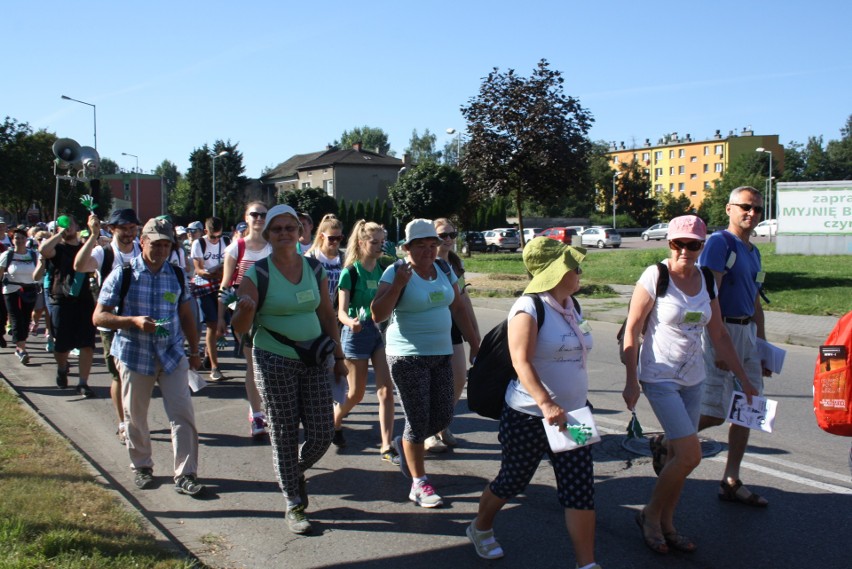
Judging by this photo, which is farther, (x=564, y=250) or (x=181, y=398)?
(x=181, y=398)

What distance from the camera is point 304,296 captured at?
458 cm

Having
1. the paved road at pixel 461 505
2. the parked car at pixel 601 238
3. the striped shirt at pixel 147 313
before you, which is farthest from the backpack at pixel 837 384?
the parked car at pixel 601 238

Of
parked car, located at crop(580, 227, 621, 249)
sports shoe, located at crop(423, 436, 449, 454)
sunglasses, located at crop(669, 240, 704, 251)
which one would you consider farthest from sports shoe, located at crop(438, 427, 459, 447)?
parked car, located at crop(580, 227, 621, 249)

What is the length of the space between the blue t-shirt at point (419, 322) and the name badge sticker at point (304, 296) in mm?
548

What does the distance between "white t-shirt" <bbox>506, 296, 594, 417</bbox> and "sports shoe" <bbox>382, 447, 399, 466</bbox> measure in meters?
2.35

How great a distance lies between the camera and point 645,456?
584 cm

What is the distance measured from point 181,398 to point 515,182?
1772 centimetres

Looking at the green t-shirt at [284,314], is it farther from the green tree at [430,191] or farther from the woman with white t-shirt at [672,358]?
the green tree at [430,191]

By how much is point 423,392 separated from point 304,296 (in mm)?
961

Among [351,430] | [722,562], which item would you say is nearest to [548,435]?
[722,562]

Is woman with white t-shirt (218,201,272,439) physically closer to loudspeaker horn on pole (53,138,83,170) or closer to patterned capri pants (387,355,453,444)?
patterned capri pants (387,355,453,444)

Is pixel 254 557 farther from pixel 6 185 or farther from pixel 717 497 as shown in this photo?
pixel 6 185

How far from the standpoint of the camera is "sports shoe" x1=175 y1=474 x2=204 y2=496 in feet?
16.9

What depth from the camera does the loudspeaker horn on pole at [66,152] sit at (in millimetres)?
12953
